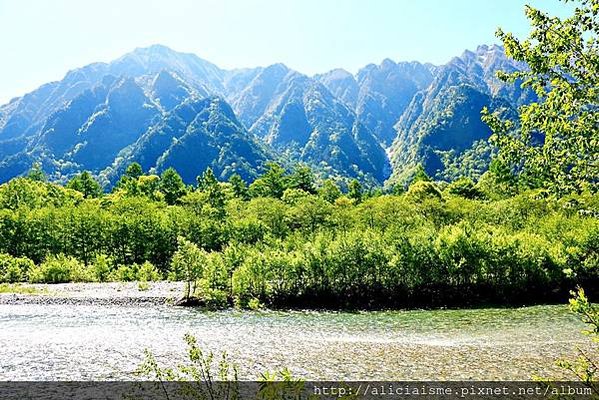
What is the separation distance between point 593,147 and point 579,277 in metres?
30.2

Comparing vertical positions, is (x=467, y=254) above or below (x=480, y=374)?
above

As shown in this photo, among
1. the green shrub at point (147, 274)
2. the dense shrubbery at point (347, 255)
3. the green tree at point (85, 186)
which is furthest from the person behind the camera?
the green tree at point (85, 186)

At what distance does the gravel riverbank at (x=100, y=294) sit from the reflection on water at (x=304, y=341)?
2.38 metres

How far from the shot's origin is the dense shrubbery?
110 feet

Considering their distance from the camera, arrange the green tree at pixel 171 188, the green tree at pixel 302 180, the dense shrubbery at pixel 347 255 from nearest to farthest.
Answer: the dense shrubbery at pixel 347 255 → the green tree at pixel 171 188 → the green tree at pixel 302 180

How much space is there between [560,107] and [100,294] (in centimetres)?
3667

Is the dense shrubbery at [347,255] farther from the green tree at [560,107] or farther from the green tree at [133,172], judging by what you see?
the green tree at [133,172]

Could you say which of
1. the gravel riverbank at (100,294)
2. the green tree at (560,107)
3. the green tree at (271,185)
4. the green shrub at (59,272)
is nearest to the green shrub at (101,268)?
the green shrub at (59,272)

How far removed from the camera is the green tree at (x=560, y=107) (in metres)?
8.63

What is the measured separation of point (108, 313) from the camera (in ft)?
102

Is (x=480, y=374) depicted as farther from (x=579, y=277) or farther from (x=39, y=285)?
(x=39, y=285)

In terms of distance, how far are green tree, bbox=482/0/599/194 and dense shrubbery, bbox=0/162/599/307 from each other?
18.7 metres

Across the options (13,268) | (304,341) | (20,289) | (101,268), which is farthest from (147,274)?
(304,341)

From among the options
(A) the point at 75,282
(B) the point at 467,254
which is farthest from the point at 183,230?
(B) the point at 467,254
